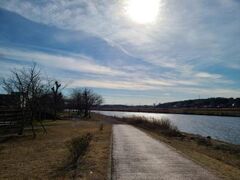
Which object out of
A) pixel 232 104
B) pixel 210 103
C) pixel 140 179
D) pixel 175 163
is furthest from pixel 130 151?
pixel 210 103

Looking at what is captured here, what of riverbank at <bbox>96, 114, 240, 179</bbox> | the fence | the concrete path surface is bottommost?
riverbank at <bbox>96, 114, 240, 179</bbox>

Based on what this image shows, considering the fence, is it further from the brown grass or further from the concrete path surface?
the concrete path surface

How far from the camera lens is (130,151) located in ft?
50.1

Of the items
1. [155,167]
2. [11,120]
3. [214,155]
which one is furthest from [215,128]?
[155,167]

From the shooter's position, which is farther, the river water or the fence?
the river water

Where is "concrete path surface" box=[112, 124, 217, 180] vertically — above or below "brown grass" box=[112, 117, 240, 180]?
above

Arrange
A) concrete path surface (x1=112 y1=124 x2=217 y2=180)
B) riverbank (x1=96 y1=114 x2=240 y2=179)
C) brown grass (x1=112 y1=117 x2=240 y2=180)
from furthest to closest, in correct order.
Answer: brown grass (x1=112 y1=117 x2=240 y2=180)
riverbank (x1=96 y1=114 x2=240 y2=179)
concrete path surface (x1=112 y1=124 x2=217 y2=180)

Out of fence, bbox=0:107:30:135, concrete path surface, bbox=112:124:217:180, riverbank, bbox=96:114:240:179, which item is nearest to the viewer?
concrete path surface, bbox=112:124:217:180

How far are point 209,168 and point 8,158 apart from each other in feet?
29.8

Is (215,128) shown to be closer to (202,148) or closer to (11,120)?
(202,148)

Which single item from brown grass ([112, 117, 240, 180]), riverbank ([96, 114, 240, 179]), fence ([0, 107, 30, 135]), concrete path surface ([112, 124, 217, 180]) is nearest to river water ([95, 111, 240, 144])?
brown grass ([112, 117, 240, 180])

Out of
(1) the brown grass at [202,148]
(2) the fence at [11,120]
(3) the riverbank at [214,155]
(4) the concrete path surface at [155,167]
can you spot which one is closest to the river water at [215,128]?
(1) the brown grass at [202,148]

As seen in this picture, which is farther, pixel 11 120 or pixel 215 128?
pixel 215 128

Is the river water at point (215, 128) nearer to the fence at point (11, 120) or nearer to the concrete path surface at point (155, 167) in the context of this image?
the concrete path surface at point (155, 167)
